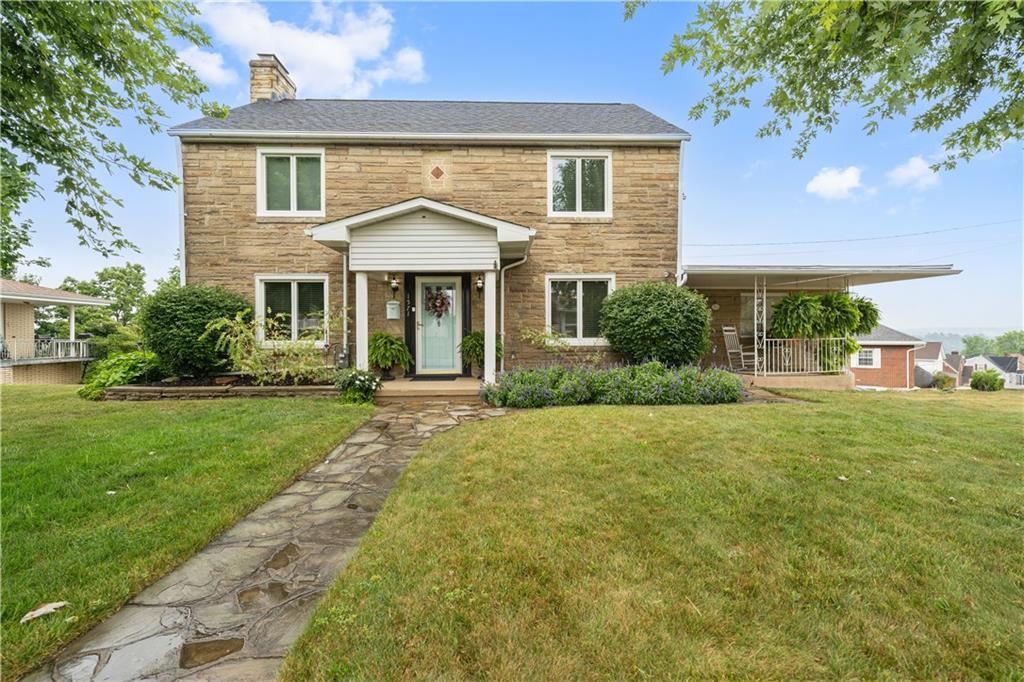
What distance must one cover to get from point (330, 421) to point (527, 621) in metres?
4.52

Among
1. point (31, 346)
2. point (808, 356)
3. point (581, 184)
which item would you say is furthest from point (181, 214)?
point (31, 346)

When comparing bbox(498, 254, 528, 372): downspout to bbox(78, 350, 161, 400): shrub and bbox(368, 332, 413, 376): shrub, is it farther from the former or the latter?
bbox(78, 350, 161, 400): shrub

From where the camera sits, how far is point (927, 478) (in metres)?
3.62

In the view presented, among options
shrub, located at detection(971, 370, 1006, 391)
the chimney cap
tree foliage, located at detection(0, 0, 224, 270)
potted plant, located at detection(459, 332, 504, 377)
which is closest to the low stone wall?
potted plant, located at detection(459, 332, 504, 377)

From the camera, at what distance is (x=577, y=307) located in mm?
9836

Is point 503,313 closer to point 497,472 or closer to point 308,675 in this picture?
point 497,472

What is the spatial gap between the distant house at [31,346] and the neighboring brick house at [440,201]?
50.7ft

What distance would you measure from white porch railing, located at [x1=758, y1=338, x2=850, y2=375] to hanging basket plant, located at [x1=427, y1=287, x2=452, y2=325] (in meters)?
7.85

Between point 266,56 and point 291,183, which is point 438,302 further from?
point 266,56

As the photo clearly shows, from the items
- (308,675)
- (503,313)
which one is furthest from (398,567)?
(503,313)

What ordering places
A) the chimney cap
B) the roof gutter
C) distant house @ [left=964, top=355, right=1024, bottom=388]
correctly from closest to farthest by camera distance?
the roof gutter
the chimney cap
distant house @ [left=964, top=355, right=1024, bottom=388]

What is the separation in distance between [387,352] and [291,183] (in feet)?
14.9

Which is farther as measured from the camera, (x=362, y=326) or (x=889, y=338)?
(x=889, y=338)

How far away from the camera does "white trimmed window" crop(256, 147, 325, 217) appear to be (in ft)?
30.8
